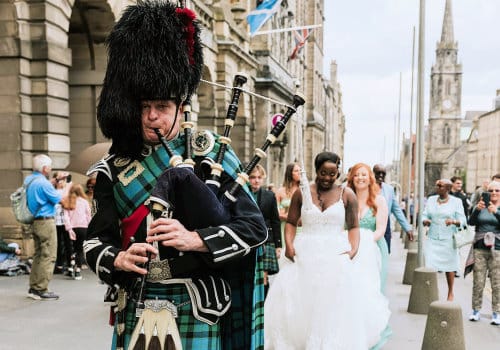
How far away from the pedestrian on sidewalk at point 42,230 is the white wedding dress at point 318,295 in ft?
13.2

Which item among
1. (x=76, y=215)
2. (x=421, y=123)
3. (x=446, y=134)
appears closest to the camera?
(x=421, y=123)

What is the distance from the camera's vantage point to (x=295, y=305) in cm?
634

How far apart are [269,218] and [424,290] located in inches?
111

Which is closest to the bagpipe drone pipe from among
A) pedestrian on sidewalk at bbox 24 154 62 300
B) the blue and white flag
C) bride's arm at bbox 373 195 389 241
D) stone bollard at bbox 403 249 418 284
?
bride's arm at bbox 373 195 389 241

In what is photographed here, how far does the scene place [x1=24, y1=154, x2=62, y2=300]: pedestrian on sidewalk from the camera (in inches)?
351

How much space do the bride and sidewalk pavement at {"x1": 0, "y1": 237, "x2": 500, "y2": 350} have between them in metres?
1.71

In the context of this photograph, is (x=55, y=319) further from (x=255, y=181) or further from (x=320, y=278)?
(x=320, y=278)

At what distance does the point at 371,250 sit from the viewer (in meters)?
7.40

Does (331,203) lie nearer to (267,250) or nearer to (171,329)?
(267,250)

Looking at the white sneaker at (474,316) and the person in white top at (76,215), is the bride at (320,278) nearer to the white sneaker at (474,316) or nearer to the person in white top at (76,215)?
the white sneaker at (474,316)

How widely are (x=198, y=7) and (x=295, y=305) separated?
51.5 feet

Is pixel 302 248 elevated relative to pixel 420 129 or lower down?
lower down

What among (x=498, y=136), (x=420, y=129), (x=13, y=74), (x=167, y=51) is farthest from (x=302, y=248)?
(x=498, y=136)

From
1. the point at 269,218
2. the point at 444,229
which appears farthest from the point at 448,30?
the point at 269,218
